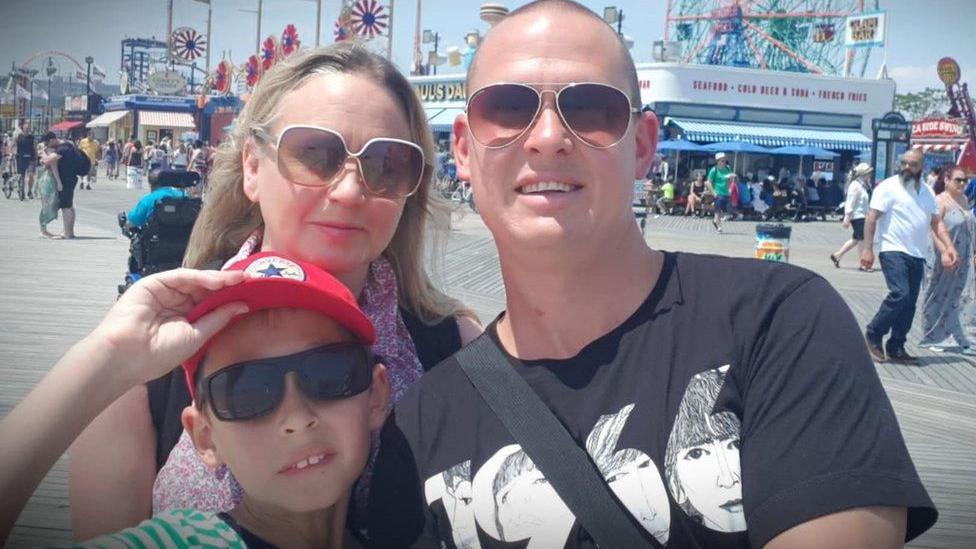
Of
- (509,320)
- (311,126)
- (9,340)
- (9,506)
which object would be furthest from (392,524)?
(9,340)

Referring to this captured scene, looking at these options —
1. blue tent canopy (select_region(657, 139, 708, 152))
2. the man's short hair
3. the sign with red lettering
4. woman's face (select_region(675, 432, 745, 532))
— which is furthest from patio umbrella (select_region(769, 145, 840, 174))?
woman's face (select_region(675, 432, 745, 532))

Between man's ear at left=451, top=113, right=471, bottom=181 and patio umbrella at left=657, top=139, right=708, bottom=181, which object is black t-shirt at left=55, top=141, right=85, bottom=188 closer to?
man's ear at left=451, top=113, right=471, bottom=181

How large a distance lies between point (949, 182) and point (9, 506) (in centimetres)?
954

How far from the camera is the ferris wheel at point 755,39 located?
121 feet

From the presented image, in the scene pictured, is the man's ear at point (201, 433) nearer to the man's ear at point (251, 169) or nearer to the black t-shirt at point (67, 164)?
the man's ear at point (251, 169)

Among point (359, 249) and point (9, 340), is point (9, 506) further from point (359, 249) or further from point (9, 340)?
point (9, 340)

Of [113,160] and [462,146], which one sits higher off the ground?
[113,160]

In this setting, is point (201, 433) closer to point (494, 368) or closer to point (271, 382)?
point (271, 382)

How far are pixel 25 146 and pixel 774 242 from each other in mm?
21952

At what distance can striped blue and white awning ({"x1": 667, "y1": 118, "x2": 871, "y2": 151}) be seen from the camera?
32.2 m

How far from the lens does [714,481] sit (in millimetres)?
1588

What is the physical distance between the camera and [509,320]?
6.80 ft

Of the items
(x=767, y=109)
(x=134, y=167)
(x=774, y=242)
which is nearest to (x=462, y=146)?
(x=774, y=242)

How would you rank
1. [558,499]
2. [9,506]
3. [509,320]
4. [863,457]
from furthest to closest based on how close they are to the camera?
1. [509,320]
2. [558,499]
3. [863,457]
4. [9,506]
